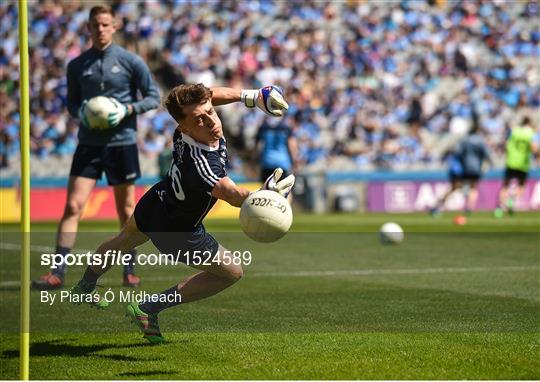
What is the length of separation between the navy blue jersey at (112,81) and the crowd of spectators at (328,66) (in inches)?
653

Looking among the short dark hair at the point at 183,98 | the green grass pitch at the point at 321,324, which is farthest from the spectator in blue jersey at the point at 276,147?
the short dark hair at the point at 183,98

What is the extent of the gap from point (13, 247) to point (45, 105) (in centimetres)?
1318

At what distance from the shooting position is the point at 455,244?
51.4 ft

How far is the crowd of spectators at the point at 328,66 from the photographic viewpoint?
96.0 ft

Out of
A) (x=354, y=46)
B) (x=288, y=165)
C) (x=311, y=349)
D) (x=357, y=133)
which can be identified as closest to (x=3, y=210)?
(x=288, y=165)

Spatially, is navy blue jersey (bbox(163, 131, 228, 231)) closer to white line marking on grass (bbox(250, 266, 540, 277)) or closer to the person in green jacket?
white line marking on grass (bbox(250, 266, 540, 277))

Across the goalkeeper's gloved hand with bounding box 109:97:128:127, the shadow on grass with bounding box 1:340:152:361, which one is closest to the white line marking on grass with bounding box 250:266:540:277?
the goalkeeper's gloved hand with bounding box 109:97:128:127

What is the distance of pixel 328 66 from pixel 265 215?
1092 inches

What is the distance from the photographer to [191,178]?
6.46 metres

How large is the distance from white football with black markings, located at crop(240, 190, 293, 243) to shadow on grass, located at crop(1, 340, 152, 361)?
4.05 ft

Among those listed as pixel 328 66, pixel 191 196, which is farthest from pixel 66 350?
pixel 328 66

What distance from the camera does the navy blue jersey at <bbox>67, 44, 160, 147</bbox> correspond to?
401 inches

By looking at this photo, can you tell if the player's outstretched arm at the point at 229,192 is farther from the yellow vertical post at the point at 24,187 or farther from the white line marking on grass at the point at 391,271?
the white line marking on grass at the point at 391,271

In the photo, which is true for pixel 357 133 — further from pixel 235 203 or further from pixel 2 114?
pixel 235 203
